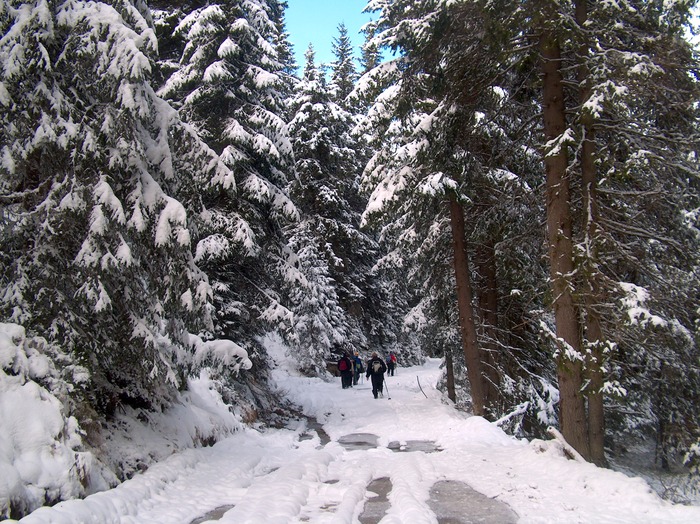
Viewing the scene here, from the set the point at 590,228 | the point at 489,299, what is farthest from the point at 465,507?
the point at 489,299

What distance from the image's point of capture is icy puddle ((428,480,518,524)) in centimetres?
564

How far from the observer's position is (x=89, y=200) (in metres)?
7.44

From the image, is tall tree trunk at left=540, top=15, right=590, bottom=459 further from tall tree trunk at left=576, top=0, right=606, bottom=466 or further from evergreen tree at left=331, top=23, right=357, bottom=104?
evergreen tree at left=331, top=23, right=357, bottom=104

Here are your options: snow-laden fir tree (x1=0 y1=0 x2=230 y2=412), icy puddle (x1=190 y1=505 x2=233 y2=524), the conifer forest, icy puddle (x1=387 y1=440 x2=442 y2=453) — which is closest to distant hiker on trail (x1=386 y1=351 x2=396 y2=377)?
the conifer forest

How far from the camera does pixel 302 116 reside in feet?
83.4

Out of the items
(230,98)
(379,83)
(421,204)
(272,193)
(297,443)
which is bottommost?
(297,443)

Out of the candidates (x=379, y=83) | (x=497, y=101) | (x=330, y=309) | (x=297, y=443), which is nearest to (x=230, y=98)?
(x=379, y=83)

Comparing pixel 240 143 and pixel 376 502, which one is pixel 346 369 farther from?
pixel 376 502

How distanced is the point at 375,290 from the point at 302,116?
11.5 metres

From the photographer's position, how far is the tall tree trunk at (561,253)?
8352mm

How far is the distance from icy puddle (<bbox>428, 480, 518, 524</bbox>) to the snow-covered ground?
129 mm

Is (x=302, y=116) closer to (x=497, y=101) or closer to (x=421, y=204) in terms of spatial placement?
(x=421, y=204)

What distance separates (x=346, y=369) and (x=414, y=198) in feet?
38.4

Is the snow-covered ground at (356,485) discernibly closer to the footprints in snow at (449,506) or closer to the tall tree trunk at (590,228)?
the footprints in snow at (449,506)
